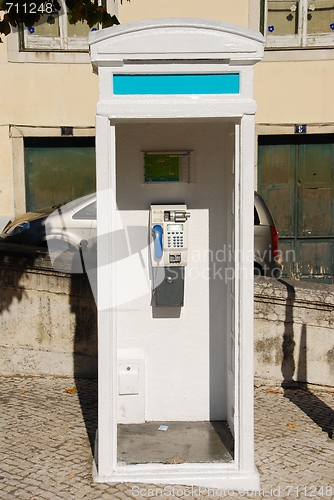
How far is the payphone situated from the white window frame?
28.2 feet

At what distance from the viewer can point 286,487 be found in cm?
474

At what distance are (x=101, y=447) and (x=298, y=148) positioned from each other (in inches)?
398

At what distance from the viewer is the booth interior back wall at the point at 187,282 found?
219 inches

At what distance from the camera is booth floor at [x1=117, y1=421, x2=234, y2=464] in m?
5.02

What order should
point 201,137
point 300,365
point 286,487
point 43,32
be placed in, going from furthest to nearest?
point 43,32 → point 300,365 → point 201,137 → point 286,487

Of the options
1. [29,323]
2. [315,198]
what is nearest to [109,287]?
[29,323]

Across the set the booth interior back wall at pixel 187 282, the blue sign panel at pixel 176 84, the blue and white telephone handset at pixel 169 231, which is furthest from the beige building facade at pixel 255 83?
the blue sign panel at pixel 176 84

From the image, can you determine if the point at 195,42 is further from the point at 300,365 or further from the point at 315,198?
the point at 315,198

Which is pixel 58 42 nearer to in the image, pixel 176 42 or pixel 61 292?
pixel 61 292

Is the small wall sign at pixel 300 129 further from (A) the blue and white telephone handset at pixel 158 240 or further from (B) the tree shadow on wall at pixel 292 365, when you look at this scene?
(A) the blue and white telephone handset at pixel 158 240

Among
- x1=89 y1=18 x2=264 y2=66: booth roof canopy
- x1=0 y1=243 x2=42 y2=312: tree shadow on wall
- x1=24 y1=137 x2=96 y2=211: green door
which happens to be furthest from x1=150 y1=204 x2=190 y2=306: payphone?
x1=24 y1=137 x2=96 y2=211: green door

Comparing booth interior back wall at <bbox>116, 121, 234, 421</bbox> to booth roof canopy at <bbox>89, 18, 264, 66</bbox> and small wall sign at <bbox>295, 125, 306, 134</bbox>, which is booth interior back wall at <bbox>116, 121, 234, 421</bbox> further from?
small wall sign at <bbox>295, 125, 306, 134</bbox>

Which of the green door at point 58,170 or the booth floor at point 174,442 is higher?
the green door at point 58,170

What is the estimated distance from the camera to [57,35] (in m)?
13.1
